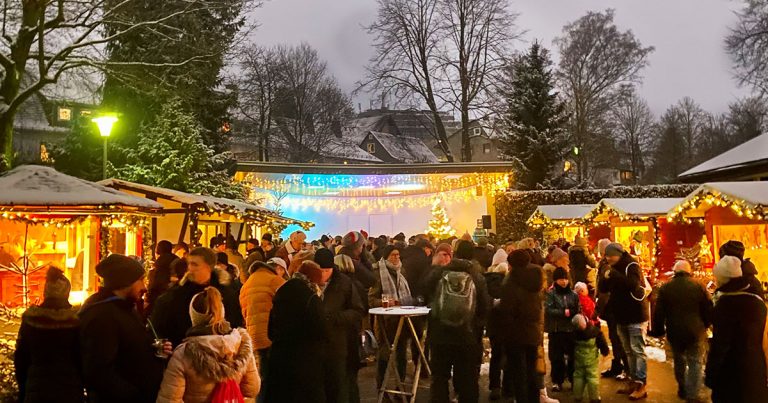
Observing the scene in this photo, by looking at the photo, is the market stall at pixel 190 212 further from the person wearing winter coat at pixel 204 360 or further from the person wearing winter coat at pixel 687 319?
the person wearing winter coat at pixel 204 360

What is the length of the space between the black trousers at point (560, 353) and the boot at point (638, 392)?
2.47 ft

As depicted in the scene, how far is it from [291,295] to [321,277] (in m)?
0.62

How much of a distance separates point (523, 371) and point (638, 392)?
1804 mm

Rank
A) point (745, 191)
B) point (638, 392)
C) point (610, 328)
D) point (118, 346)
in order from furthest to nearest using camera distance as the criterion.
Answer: point (745, 191) < point (610, 328) < point (638, 392) < point (118, 346)

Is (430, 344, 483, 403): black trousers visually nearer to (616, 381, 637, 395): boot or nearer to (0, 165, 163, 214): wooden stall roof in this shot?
(616, 381, 637, 395): boot

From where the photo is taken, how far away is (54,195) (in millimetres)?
11023

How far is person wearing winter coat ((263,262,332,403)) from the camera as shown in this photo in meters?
4.77

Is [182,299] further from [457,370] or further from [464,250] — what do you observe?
[464,250]

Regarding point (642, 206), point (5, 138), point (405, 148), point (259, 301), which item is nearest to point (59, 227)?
point (5, 138)

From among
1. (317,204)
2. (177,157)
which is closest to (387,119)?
(317,204)

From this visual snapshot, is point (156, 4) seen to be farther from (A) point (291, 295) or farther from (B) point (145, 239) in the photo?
(A) point (291, 295)

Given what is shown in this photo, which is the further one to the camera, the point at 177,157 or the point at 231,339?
the point at 177,157

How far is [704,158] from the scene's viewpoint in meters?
54.7

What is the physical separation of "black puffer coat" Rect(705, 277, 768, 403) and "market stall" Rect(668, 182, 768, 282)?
21.1ft
